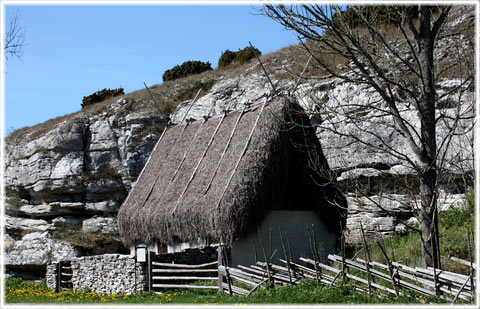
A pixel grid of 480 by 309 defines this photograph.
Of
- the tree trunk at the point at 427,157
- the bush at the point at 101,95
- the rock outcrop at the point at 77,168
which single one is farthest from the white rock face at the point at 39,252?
the tree trunk at the point at 427,157

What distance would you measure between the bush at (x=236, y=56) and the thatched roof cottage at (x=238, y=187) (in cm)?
1317

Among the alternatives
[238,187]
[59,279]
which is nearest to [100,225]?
[59,279]

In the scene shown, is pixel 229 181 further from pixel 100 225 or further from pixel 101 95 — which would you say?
pixel 101 95

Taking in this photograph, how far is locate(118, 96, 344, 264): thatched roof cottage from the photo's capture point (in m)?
13.0

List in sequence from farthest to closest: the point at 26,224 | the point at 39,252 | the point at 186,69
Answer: the point at 186,69 → the point at 26,224 → the point at 39,252

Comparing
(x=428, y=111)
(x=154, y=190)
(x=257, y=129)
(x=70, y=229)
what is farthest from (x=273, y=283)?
(x=70, y=229)

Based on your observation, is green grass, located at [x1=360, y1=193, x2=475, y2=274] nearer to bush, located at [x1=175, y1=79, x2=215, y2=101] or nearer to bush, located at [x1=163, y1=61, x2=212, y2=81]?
bush, located at [x1=175, y1=79, x2=215, y2=101]

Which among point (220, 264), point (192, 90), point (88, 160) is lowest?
point (220, 264)

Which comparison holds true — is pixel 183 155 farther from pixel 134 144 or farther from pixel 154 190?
pixel 134 144

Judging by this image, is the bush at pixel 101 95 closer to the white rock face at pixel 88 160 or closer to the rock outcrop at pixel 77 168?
the white rock face at pixel 88 160

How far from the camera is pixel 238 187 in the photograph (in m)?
12.9

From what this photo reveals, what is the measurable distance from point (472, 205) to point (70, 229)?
14.9 m

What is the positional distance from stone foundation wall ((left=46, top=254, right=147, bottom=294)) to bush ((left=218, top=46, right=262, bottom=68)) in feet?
58.9

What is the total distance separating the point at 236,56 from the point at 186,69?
16.3ft
